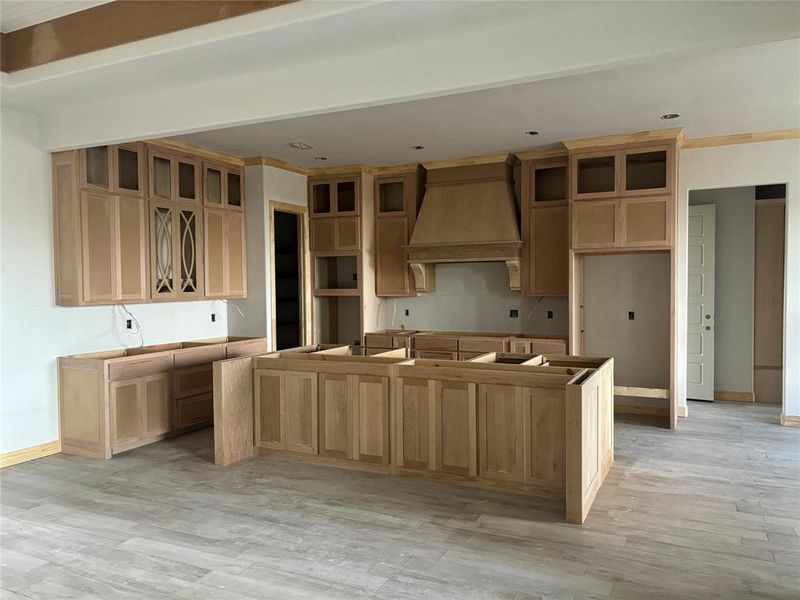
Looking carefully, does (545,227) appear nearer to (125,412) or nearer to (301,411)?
(301,411)

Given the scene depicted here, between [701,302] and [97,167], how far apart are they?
20.9ft

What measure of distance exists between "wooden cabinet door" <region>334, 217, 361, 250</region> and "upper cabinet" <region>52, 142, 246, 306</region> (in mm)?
1211

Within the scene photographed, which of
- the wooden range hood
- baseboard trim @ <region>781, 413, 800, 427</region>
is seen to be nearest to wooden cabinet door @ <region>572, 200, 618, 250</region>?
the wooden range hood

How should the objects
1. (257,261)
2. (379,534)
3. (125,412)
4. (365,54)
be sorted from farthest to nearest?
(257,261) < (125,412) < (365,54) < (379,534)

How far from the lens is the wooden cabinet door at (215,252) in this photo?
20.2 feet

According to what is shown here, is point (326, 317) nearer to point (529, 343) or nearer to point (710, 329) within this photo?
point (529, 343)

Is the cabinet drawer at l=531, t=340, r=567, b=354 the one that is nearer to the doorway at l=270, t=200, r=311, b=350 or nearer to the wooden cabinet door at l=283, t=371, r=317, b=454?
the wooden cabinet door at l=283, t=371, r=317, b=454

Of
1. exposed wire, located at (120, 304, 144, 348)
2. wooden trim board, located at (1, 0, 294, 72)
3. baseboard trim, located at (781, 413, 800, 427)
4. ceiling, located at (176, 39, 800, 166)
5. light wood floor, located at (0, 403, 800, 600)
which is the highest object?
wooden trim board, located at (1, 0, 294, 72)

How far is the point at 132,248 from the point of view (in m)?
5.34

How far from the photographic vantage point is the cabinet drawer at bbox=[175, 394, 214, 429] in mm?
5395

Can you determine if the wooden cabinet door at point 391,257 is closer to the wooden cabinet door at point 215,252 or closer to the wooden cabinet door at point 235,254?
the wooden cabinet door at point 235,254

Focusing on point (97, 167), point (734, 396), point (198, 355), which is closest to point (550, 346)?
point (734, 396)

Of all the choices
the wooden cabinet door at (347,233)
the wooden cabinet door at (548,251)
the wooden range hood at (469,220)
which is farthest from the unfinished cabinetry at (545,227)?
the wooden cabinet door at (347,233)

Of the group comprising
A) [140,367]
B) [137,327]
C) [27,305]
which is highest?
[27,305]
